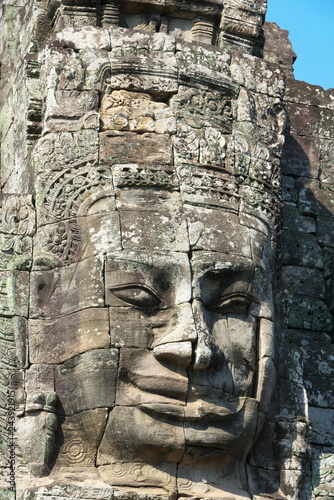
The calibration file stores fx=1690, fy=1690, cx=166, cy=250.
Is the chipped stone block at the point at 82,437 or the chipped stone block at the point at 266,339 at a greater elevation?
the chipped stone block at the point at 266,339

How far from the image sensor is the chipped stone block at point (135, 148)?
15.9 metres

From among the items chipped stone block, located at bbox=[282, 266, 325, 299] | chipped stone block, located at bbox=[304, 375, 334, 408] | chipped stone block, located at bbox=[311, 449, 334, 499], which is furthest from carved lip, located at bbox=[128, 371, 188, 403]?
chipped stone block, located at bbox=[282, 266, 325, 299]

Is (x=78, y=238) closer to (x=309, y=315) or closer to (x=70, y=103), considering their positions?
(x=70, y=103)

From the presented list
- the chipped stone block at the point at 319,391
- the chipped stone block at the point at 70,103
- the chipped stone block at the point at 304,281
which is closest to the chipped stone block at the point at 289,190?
the chipped stone block at the point at 304,281

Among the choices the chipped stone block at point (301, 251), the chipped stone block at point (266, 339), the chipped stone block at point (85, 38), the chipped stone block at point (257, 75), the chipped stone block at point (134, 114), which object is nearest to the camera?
the chipped stone block at point (266, 339)

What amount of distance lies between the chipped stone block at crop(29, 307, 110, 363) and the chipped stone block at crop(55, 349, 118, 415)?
9 cm

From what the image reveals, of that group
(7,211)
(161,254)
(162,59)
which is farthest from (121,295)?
(162,59)

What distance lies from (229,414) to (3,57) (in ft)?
17.0

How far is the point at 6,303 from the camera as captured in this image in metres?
15.6

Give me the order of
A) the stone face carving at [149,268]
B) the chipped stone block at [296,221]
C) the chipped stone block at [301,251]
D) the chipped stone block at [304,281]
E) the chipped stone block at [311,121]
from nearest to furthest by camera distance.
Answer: the stone face carving at [149,268] < the chipped stone block at [304,281] < the chipped stone block at [301,251] < the chipped stone block at [296,221] < the chipped stone block at [311,121]

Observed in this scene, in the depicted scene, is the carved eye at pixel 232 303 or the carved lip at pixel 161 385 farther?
the carved eye at pixel 232 303

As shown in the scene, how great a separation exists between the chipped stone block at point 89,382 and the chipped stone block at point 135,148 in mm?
1946

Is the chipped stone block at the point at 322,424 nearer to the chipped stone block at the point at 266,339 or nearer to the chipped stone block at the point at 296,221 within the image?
the chipped stone block at the point at 266,339

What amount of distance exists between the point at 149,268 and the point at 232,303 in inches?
34.6
